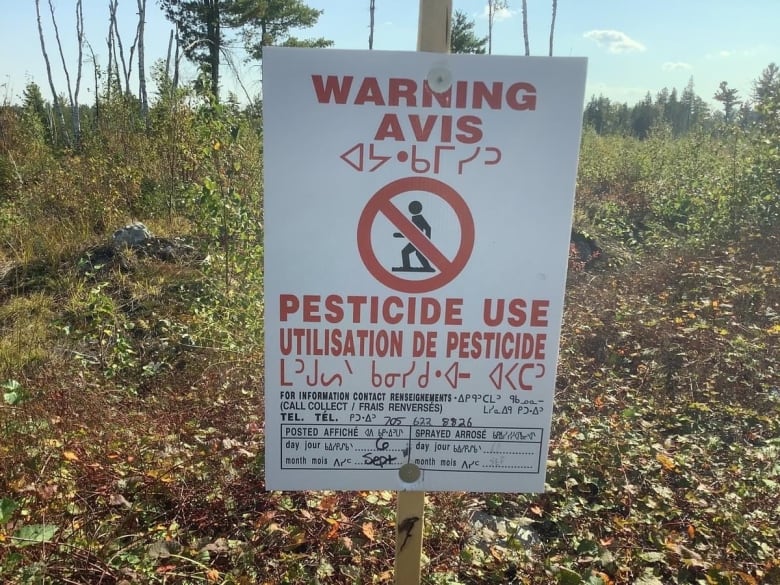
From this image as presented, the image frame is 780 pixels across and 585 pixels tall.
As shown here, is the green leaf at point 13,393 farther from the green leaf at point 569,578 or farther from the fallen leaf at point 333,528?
the green leaf at point 569,578

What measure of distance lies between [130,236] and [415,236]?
18.6 feet

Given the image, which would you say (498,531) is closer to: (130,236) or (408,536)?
(408,536)

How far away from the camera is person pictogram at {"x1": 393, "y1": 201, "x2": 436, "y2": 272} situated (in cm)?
138

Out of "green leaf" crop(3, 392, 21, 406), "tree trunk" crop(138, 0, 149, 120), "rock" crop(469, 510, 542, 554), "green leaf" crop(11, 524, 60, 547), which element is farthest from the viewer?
"tree trunk" crop(138, 0, 149, 120)

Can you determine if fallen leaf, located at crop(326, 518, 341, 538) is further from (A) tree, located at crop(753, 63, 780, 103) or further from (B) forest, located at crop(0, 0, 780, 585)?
(A) tree, located at crop(753, 63, 780, 103)

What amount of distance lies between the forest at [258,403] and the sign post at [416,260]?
2.91 feet

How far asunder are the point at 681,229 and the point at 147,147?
26.5 feet

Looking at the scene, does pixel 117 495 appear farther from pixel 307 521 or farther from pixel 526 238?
pixel 526 238

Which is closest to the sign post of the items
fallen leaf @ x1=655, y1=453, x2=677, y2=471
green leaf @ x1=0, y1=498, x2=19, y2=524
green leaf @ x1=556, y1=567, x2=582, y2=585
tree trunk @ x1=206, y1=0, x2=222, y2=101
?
green leaf @ x1=556, y1=567, x2=582, y2=585

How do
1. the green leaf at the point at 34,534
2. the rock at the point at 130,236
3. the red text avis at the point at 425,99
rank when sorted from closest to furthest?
the red text avis at the point at 425,99 → the green leaf at the point at 34,534 → the rock at the point at 130,236

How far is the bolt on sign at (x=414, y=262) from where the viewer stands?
4.32 ft

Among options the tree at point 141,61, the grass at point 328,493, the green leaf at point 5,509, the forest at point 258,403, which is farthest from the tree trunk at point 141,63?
the green leaf at point 5,509

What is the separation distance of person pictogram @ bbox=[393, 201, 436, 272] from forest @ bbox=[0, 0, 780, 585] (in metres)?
1.33

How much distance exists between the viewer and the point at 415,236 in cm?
140
